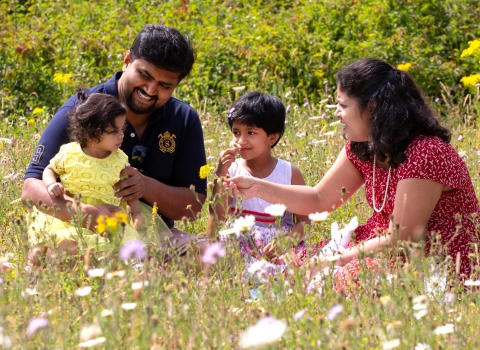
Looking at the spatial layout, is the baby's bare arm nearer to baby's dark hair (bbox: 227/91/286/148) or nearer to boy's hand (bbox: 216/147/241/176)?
boy's hand (bbox: 216/147/241/176)

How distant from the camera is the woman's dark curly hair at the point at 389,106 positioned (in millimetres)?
3396

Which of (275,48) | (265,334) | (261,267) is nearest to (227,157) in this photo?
(261,267)

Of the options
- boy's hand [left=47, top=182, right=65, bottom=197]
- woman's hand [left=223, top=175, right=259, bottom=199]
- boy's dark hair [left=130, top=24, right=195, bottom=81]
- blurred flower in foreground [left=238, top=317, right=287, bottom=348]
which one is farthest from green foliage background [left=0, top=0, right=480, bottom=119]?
blurred flower in foreground [left=238, top=317, right=287, bottom=348]

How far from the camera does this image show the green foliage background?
730 centimetres

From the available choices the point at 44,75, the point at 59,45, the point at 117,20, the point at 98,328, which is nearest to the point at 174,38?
the point at 98,328

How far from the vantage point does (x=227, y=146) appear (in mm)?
5367

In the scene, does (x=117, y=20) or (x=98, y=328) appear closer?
(x=98, y=328)

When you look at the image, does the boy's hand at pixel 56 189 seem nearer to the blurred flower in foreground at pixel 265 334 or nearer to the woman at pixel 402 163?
the woman at pixel 402 163

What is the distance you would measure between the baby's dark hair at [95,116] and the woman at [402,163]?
56cm

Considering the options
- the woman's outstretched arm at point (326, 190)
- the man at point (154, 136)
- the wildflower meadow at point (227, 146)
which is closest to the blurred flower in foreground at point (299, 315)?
the wildflower meadow at point (227, 146)

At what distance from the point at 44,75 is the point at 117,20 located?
164 centimetres

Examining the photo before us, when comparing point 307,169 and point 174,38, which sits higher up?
point 174,38

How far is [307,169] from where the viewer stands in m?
4.86

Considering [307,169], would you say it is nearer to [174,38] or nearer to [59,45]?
[174,38]
